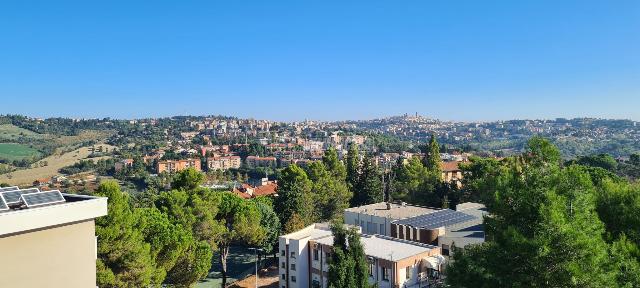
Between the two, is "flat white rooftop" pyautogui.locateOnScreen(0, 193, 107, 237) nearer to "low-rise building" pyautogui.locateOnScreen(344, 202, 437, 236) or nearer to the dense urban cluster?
the dense urban cluster

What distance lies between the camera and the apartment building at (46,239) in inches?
302

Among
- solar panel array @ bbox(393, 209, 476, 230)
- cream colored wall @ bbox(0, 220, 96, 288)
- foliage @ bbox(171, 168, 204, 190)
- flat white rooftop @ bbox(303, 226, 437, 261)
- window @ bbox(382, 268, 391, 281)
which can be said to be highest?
cream colored wall @ bbox(0, 220, 96, 288)

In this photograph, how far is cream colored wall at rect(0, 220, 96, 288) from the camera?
7.70 meters

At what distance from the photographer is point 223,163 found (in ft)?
342

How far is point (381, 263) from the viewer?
18.5 meters

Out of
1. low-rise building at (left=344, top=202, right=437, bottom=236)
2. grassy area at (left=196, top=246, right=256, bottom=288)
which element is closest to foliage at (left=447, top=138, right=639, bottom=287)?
low-rise building at (left=344, top=202, right=437, bottom=236)

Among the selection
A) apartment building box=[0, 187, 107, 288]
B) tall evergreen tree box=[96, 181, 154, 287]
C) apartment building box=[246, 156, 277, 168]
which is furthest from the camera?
apartment building box=[246, 156, 277, 168]

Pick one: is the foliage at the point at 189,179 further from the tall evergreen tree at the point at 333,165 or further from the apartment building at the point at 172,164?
the apartment building at the point at 172,164

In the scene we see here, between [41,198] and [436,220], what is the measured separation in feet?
62.1

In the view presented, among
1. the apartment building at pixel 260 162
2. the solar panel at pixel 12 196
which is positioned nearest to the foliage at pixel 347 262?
the solar panel at pixel 12 196

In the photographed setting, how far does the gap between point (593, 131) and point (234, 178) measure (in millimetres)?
141360

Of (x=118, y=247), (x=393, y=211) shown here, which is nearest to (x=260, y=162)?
(x=393, y=211)

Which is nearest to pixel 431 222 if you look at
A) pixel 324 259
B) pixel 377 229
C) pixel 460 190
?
pixel 377 229

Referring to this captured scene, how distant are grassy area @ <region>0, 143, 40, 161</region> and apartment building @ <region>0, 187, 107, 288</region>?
314 ft
